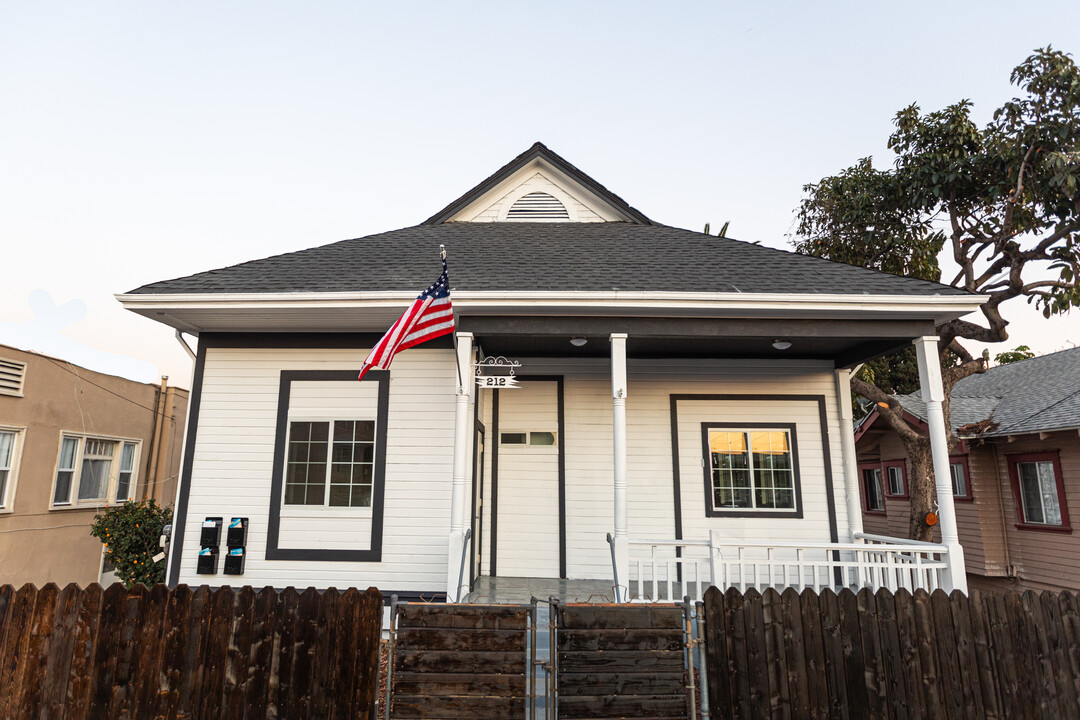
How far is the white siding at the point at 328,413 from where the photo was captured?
6.91 metres

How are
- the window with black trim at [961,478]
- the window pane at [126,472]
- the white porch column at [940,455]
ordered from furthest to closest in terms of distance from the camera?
the window pane at [126,472]
the window with black trim at [961,478]
the white porch column at [940,455]

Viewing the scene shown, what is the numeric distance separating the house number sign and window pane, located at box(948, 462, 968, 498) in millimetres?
12381

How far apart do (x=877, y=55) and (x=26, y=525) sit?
21.3 meters

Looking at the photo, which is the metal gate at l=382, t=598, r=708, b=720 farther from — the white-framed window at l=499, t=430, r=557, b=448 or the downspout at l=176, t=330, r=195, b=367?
the downspout at l=176, t=330, r=195, b=367

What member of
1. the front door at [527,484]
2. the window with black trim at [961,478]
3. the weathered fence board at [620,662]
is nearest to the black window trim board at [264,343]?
A: the front door at [527,484]

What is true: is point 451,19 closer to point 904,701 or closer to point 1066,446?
point 904,701

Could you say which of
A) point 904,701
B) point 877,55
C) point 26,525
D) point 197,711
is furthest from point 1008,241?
point 26,525

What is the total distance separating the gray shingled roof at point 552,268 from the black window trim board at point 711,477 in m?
2.27

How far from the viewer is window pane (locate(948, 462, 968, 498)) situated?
46.1ft

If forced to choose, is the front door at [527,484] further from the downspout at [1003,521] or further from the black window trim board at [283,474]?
the downspout at [1003,521]

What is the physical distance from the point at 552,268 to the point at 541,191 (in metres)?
3.79

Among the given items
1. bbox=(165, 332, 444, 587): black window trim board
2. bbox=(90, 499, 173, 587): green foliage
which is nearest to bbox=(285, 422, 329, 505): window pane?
bbox=(165, 332, 444, 587): black window trim board

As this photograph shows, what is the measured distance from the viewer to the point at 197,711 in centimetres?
367

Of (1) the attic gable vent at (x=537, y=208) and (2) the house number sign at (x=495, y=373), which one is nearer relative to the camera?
(2) the house number sign at (x=495, y=373)
